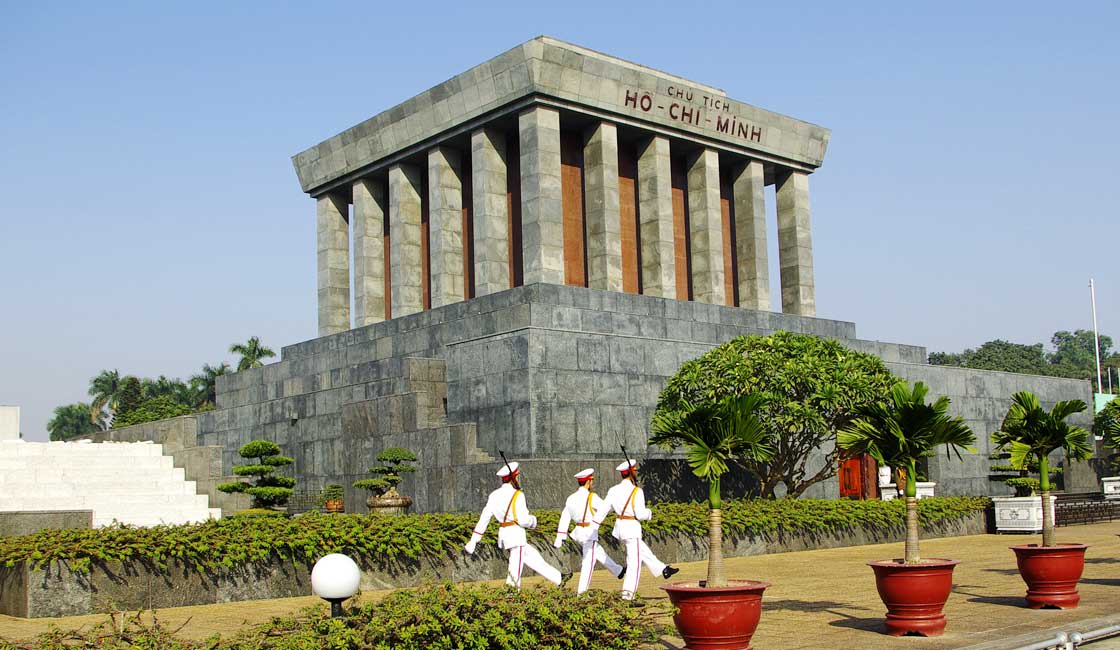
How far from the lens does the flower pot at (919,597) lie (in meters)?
11.2

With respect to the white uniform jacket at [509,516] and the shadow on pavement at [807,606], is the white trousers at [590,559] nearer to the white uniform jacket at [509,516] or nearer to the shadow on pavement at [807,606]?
the white uniform jacket at [509,516]

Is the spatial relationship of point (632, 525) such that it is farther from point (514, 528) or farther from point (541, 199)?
point (541, 199)

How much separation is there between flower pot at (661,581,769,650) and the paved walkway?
0.84m

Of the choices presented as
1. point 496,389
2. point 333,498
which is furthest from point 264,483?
point 496,389

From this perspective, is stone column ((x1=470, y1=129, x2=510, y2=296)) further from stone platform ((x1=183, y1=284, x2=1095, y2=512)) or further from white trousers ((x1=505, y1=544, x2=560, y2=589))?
white trousers ((x1=505, y1=544, x2=560, y2=589))

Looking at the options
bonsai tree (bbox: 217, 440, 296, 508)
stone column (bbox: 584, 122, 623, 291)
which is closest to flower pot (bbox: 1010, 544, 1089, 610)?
bonsai tree (bbox: 217, 440, 296, 508)

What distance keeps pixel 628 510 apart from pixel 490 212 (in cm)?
1851

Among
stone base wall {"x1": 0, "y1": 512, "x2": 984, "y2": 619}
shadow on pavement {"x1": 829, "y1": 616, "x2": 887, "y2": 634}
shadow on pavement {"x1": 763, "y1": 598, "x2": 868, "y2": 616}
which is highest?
stone base wall {"x1": 0, "y1": 512, "x2": 984, "y2": 619}

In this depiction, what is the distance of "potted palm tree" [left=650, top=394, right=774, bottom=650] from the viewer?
10.1 m

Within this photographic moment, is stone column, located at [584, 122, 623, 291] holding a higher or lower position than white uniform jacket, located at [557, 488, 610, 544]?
higher

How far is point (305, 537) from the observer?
53.0 ft

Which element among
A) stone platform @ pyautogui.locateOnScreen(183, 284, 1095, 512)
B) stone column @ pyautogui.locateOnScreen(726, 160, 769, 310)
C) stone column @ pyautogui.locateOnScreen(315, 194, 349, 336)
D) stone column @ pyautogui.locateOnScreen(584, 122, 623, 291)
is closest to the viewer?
stone platform @ pyautogui.locateOnScreen(183, 284, 1095, 512)

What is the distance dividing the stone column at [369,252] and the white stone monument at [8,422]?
10.4 meters

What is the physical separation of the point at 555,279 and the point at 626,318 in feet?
9.81
